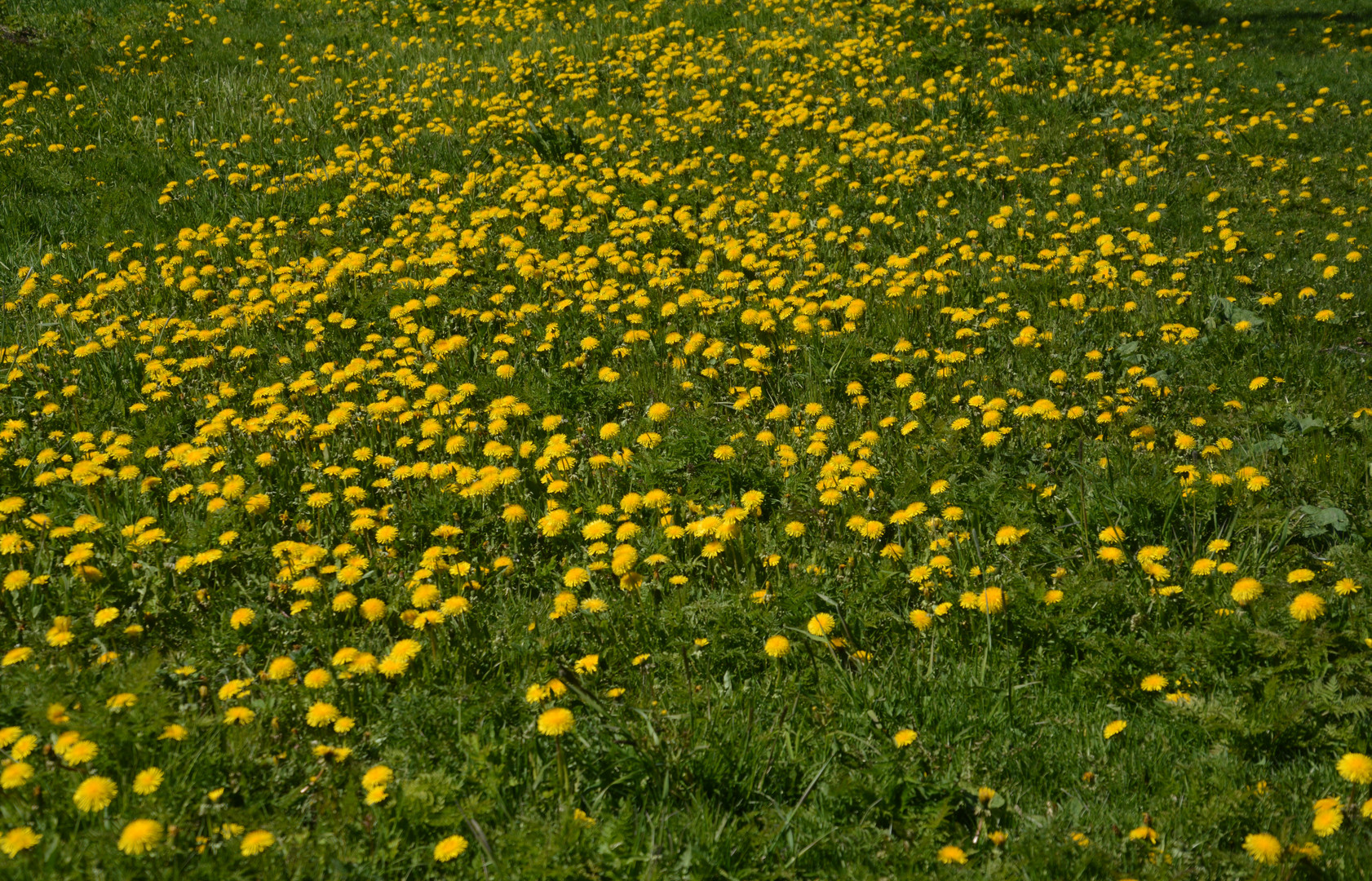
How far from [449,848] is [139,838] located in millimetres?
680

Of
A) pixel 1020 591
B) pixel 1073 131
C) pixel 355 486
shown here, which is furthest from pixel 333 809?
pixel 1073 131

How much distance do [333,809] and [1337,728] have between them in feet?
8.90

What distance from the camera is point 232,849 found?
2221 mm

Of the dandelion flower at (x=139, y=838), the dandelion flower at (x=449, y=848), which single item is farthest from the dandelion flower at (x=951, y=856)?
the dandelion flower at (x=139, y=838)

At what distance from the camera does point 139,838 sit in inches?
84.4

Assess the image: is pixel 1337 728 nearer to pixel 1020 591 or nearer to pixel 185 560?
pixel 1020 591

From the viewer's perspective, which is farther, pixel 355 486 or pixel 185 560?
pixel 355 486

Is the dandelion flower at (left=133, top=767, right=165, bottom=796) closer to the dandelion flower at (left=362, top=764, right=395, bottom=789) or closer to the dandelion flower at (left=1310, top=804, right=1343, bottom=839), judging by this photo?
the dandelion flower at (left=362, top=764, right=395, bottom=789)

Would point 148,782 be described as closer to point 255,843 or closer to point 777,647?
point 255,843

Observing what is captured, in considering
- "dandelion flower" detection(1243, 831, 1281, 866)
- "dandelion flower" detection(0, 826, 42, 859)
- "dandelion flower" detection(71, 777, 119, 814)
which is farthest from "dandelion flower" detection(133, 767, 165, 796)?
"dandelion flower" detection(1243, 831, 1281, 866)

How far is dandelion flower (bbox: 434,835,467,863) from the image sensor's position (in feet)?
7.39

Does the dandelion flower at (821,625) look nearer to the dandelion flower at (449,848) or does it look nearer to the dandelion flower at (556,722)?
the dandelion flower at (556,722)

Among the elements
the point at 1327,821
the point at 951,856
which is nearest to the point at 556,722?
the point at 951,856

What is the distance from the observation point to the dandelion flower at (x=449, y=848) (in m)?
2.25
